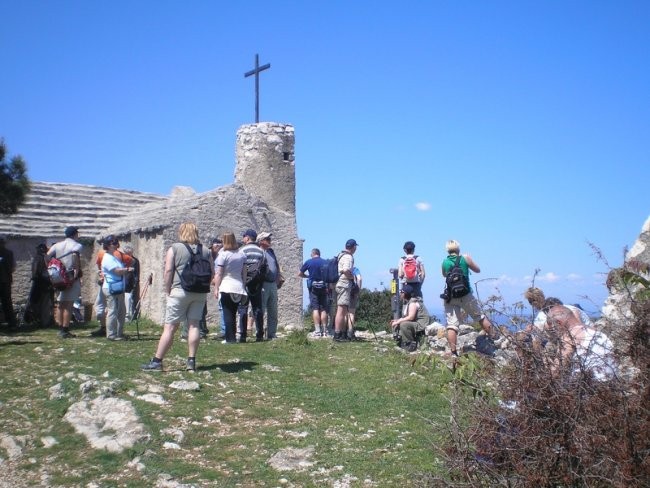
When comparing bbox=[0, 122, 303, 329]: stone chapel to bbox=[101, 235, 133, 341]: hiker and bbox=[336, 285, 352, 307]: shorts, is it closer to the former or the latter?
bbox=[101, 235, 133, 341]: hiker

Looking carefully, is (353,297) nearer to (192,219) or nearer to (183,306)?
(192,219)

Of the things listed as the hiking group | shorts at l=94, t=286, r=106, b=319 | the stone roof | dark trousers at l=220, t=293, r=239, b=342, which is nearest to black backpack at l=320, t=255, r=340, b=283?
the hiking group

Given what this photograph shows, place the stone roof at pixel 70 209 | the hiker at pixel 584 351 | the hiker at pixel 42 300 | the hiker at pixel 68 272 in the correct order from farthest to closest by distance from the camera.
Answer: the stone roof at pixel 70 209, the hiker at pixel 42 300, the hiker at pixel 68 272, the hiker at pixel 584 351

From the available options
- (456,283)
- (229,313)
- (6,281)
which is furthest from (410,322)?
(6,281)

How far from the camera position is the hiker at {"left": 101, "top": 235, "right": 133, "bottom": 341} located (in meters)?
11.9

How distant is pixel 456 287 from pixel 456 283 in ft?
0.19

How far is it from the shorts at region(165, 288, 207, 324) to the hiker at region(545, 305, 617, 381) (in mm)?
5395

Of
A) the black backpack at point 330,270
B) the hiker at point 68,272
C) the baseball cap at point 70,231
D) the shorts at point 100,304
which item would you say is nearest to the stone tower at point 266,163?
the black backpack at point 330,270

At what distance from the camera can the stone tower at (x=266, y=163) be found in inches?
717

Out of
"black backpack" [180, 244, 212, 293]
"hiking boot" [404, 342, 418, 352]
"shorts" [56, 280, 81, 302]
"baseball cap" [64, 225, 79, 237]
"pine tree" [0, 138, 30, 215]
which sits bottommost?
"hiking boot" [404, 342, 418, 352]

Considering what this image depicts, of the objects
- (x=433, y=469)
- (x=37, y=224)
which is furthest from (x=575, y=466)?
(x=37, y=224)

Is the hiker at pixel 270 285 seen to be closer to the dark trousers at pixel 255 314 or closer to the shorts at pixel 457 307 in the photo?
the dark trousers at pixel 255 314

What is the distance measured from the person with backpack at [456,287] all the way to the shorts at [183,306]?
342 cm

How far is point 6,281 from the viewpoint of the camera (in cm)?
1488
